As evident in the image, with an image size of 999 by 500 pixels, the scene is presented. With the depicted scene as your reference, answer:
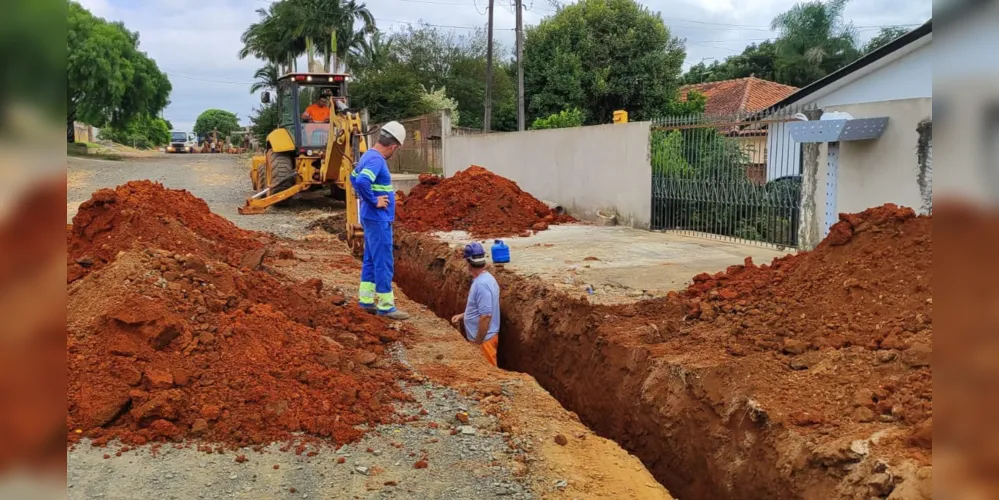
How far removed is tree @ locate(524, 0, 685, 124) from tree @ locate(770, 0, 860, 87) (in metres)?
12.6

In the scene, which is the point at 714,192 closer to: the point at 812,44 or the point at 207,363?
the point at 207,363

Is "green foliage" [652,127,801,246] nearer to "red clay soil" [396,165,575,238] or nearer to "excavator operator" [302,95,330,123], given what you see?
"red clay soil" [396,165,575,238]

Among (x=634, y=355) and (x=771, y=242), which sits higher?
(x=771, y=242)

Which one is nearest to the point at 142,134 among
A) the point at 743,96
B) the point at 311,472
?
the point at 743,96

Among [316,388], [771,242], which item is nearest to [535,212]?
[771,242]

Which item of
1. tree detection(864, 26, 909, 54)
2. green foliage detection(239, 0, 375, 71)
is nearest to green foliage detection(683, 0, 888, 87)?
tree detection(864, 26, 909, 54)

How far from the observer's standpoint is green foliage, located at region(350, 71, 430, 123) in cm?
3322

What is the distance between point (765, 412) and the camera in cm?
433

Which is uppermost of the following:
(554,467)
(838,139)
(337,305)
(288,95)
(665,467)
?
(288,95)

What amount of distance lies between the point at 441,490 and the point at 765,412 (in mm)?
2065

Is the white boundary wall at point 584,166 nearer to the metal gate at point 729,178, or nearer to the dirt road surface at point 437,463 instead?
the metal gate at point 729,178

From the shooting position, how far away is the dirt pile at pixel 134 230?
22.1 ft

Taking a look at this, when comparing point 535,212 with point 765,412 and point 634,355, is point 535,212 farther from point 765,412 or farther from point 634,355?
point 765,412

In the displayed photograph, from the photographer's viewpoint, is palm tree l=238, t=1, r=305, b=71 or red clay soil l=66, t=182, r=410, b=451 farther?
palm tree l=238, t=1, r=305, b=71
